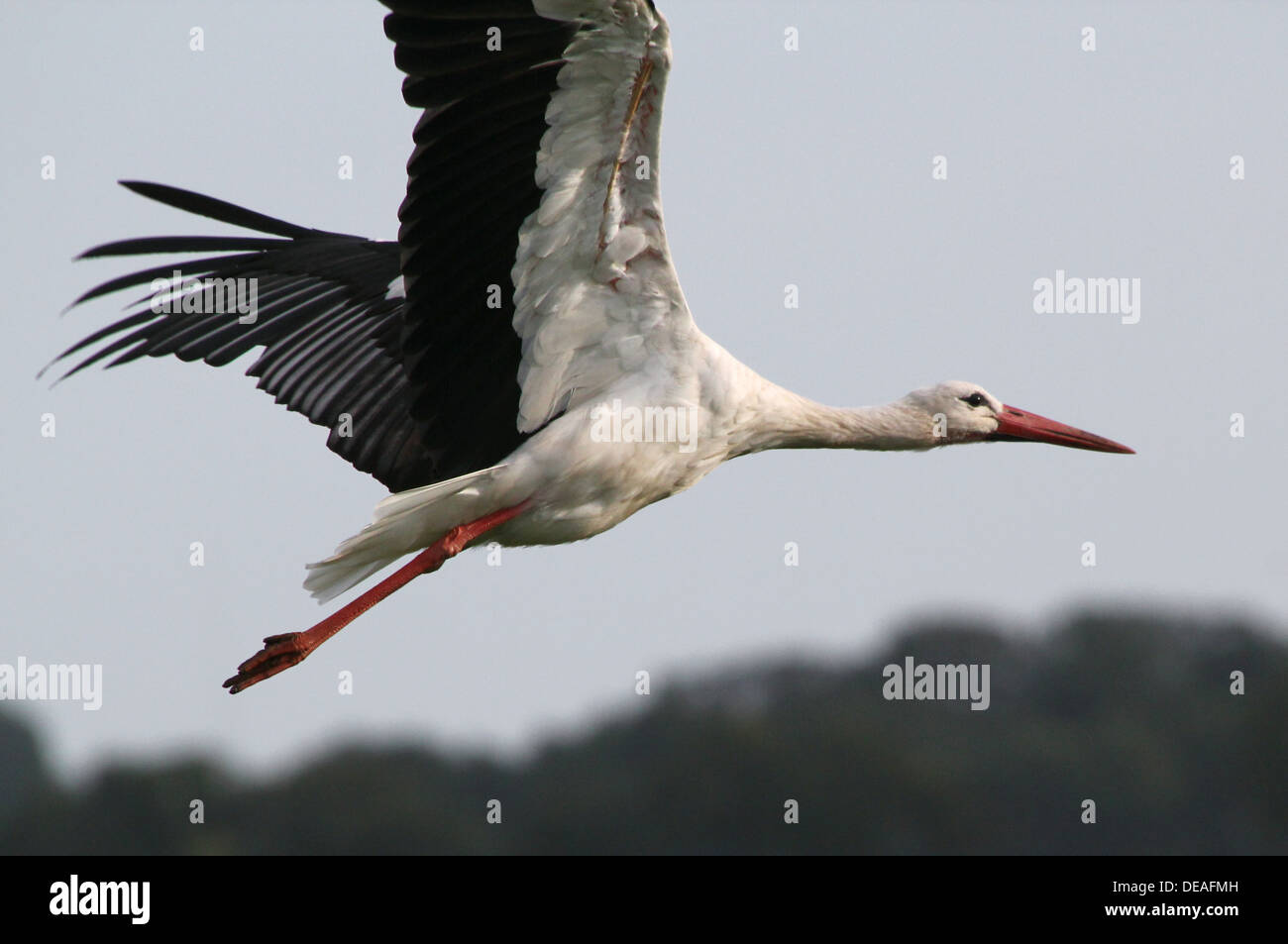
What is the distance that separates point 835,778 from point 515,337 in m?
44.7

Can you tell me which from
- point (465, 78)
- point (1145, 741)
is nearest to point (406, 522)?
point (465, 78)

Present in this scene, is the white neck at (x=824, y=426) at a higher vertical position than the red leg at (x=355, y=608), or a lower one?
higher

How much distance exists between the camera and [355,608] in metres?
7.11

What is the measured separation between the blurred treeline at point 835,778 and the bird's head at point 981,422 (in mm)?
38333

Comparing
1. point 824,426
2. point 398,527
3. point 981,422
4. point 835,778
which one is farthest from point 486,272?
point 835,778

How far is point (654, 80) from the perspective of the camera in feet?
19.9

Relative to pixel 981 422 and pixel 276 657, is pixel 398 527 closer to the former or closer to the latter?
pixel 276 657

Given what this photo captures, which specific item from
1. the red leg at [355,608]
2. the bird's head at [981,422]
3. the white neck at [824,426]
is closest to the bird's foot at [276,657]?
the red leg at [355,608]

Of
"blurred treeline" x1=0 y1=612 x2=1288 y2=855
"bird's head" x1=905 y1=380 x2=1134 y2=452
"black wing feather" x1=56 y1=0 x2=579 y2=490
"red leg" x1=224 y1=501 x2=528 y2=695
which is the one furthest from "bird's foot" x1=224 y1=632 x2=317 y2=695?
"blurred treeline" x1=0 y1=612 x2=1288 y2=855

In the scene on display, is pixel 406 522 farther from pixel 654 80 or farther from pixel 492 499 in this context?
pixel 654 80

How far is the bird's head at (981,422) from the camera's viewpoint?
317 inches

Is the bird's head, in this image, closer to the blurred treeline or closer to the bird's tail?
the bird's tail

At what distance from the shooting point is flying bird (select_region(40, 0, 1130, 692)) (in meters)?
6.16

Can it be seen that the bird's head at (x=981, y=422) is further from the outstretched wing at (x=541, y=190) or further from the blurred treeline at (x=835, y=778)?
the blurred treeline at (x=835, y=778)
